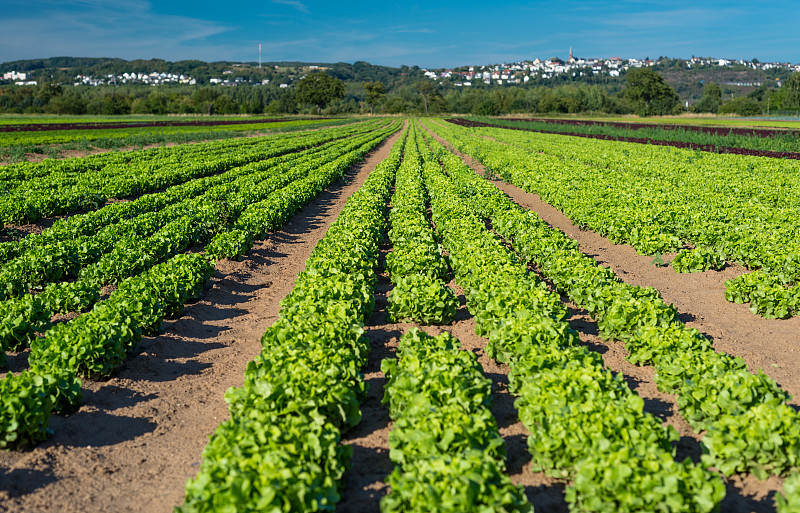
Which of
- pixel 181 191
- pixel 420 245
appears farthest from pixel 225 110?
pixel 420 245

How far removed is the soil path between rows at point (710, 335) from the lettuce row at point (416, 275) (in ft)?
8.47

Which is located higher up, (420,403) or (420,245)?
(420,245)

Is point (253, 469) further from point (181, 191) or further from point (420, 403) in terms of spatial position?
point (181, 191)

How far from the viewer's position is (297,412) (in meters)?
5.95

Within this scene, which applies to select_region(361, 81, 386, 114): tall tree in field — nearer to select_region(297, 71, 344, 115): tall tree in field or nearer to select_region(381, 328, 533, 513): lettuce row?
select_region(297, 71, 344, 115): tall tree in field

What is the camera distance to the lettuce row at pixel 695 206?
41.3 feet

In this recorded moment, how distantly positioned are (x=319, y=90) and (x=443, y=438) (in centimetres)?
17124

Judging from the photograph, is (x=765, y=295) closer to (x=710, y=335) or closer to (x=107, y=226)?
(x=710, y=335)

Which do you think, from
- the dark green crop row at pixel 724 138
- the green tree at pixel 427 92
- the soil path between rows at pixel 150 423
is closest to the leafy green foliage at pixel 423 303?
the soil path between rows at pixel 150 423

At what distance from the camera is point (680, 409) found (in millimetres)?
7031

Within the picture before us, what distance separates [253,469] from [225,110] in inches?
6449

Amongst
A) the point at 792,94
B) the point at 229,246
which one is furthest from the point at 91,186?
the point at 792,94

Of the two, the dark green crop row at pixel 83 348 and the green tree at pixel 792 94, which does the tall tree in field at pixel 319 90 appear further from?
the dark green crop row at pixel 83 348

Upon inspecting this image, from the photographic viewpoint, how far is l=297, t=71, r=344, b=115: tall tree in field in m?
166
